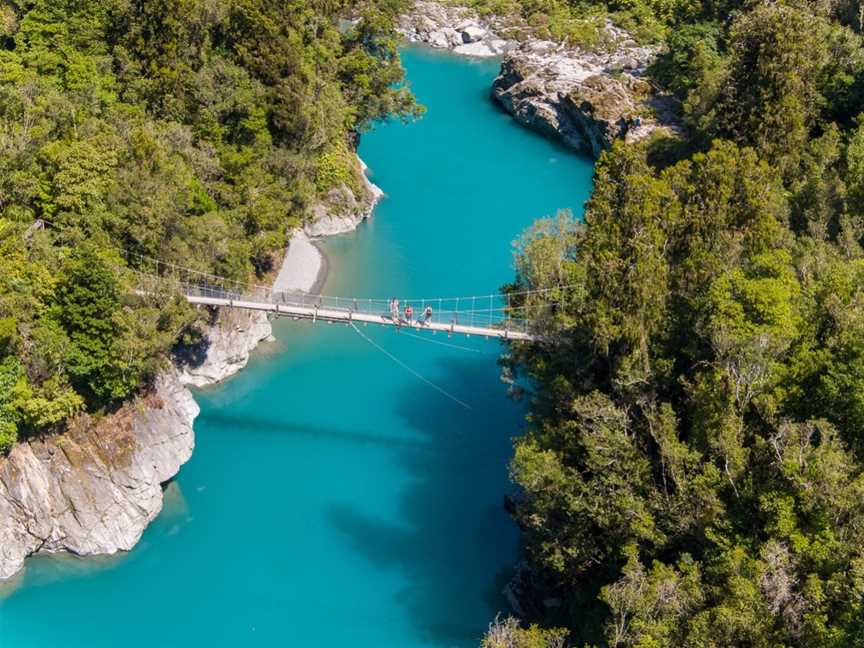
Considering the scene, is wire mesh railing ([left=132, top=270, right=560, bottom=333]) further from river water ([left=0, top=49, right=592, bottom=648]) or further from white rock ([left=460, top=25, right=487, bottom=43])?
white rock ([left=460, top=25, right=487, bottom=43])

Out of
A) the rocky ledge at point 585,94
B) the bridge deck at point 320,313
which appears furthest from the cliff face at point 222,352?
the rocky ledge at point 585,94

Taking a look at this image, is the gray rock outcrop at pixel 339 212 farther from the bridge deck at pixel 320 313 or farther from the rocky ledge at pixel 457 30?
the rocky ledge at pixel 457 30

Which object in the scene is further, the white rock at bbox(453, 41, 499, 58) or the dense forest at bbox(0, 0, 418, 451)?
the white rock at bbox(453, 41, 499, 58)

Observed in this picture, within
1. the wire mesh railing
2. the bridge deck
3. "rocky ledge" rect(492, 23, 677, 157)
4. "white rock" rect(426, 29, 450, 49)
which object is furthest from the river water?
"white rock" rect(426, 29, 450, 49)

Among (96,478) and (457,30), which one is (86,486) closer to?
(96,478)

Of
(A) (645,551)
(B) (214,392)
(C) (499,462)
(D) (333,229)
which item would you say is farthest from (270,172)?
(A) (645,551)

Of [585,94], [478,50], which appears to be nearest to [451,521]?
[585,94]

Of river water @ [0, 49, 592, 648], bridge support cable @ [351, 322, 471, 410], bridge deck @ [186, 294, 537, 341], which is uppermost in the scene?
bridge deck @ [186, 294, 537, 341]
